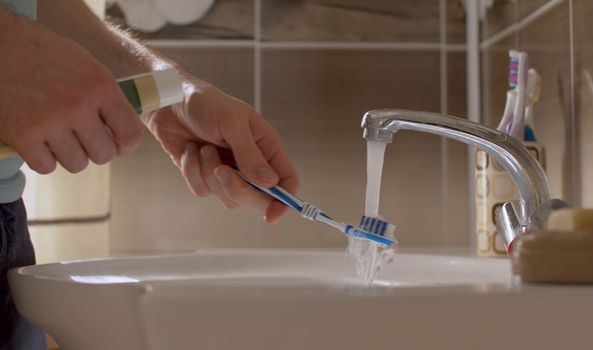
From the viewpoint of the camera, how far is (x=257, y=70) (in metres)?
1.45

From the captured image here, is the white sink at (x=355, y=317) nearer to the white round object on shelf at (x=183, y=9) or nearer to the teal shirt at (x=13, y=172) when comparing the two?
the teal shirt at (x=13, y=172)

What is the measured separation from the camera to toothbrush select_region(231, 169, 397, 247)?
0.69m

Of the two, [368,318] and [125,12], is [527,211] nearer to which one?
[368,318]

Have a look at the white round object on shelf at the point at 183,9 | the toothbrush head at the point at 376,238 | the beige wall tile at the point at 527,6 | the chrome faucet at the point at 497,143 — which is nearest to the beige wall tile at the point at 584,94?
the beige wall tile at the point at 527,6

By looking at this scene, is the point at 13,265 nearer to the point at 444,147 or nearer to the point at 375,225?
the point at 375,225

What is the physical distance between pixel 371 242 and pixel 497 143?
14cm

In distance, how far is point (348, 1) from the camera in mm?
1434

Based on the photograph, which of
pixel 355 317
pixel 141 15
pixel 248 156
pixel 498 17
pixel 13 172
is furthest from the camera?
pixel 141 15

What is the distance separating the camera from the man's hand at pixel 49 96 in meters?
0.55

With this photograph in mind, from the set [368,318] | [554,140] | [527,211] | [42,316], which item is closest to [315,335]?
[368,318]

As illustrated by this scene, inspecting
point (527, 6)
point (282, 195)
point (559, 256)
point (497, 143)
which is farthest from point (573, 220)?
point (527, 6)

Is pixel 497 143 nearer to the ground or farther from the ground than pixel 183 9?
nearer to the ground

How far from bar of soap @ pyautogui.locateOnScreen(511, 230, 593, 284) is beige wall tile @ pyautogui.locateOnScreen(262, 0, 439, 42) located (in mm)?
1056

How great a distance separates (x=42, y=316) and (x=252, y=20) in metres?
0.99
